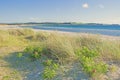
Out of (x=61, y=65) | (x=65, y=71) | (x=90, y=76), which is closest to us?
(x=90, y=76)

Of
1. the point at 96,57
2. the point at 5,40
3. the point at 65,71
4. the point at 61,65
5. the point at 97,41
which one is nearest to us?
the point at 65,71

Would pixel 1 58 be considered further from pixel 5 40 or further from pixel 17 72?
pixel 5 40

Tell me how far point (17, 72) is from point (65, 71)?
1.23 metres

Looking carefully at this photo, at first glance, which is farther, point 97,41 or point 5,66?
point 97,41

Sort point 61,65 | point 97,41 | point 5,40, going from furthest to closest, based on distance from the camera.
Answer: point 5,40, point 97,41, point 61,65

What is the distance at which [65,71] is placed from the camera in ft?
18.6

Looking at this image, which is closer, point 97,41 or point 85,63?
point 85,63

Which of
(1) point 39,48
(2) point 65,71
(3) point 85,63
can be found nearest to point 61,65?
(2) point 65,71

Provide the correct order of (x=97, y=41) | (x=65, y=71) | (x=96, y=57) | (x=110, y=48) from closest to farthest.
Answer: (x=65, y=71) → (x=96, y=57) → (x=110, y=48) → (x=97, y=41)

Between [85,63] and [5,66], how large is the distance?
236 cm

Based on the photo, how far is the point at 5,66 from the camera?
6.55 m

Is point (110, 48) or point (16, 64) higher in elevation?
point (110, 48)

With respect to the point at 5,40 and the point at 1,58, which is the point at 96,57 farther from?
the point at 5,40

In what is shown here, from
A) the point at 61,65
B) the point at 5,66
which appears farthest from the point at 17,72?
the point at 61,65
